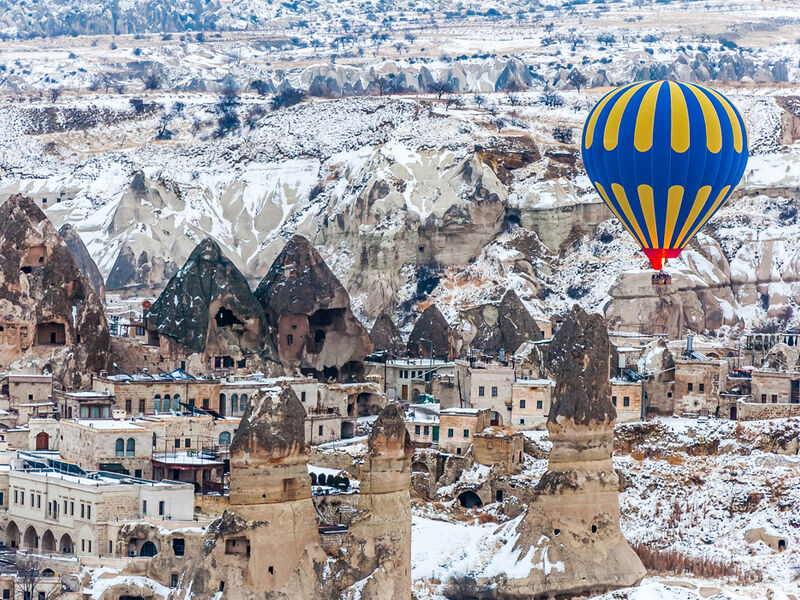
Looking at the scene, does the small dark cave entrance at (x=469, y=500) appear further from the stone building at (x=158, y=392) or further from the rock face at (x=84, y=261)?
the rock face at (x=84, y=261)

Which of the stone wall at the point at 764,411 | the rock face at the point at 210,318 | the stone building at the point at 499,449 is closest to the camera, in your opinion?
the stone building at the point at 499,449

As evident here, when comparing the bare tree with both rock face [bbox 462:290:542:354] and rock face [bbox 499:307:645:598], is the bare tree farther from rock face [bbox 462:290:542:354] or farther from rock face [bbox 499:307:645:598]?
rock face [bbox 462:290:542:354]

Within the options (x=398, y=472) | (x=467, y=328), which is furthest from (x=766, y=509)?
(x=467, y=328)

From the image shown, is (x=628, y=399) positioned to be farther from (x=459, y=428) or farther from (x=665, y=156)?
(x=665, y=156)

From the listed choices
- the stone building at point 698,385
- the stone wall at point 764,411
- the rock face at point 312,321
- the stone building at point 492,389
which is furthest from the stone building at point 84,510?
the rock face at point 312,321

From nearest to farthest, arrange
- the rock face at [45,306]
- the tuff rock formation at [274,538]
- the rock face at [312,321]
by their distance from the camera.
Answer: the tuff rock formation at [274,538] → the rock face at [45,306] → the rock face at [312,321]

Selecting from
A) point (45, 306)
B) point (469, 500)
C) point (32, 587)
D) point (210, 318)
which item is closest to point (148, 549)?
point (32, 587)

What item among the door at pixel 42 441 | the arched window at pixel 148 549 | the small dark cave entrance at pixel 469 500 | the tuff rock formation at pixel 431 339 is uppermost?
the tuff rock formation at pixel 431 339

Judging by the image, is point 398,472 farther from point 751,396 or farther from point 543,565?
point 751,396
